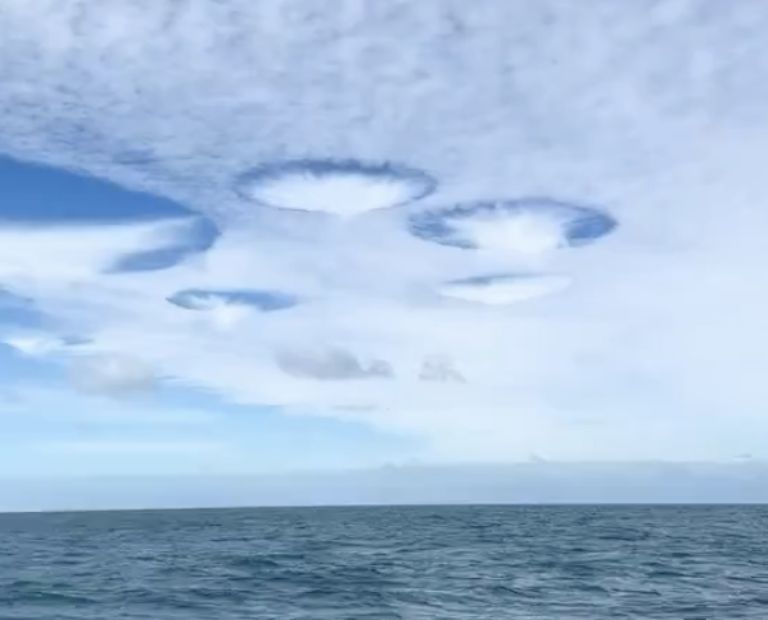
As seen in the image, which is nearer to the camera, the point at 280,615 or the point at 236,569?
the point at 280,615

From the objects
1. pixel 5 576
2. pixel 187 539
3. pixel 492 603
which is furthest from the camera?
pixel 187 539

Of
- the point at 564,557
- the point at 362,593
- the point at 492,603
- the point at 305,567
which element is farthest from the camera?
the point at 564,557

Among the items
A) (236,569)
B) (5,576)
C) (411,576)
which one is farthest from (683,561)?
(5,576)

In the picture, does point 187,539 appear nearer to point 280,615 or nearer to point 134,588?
point 134,588

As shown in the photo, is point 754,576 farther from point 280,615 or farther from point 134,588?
point 134,588

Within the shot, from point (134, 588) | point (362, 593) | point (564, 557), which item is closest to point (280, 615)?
point (362, 593)

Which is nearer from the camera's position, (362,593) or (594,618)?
(594,618)

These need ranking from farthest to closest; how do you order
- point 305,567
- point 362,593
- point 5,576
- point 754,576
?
point 305,567
point 5,576
point 754,576
point 362,593

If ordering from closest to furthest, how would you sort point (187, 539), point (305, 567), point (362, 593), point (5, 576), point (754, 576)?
point (362, 593)
point (754, 576)
point (5, 576)
point (305, 567)
point (187, 539)
